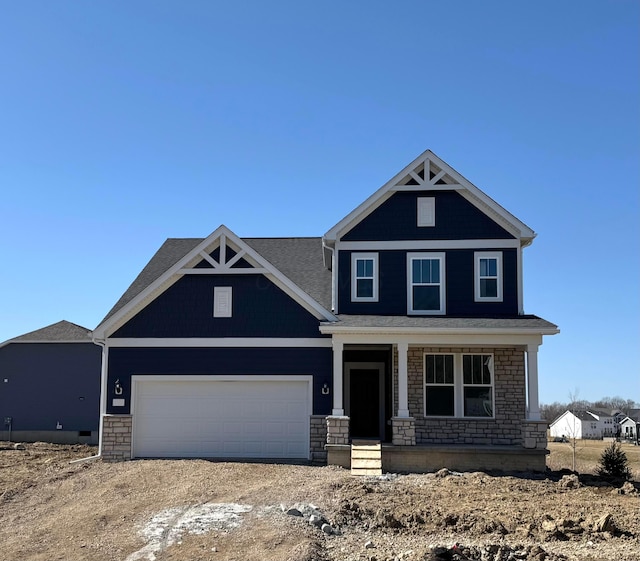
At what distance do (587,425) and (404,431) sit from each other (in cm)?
8049

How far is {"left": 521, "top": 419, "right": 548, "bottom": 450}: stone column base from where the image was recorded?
16.4 metres

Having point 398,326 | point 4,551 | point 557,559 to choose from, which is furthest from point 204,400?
point 557,559

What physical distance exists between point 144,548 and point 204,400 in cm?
822

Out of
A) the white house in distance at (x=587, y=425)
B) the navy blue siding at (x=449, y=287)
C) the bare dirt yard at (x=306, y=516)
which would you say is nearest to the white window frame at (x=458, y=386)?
the navy blue siding at (x=449, y=287)

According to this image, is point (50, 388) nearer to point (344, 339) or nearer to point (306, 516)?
point (344, 339)

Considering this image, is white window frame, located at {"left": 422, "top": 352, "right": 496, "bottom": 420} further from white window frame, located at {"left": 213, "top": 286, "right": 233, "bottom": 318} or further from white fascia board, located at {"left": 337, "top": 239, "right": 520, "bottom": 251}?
white window frame, located at {"left": 213, "top": 286, "right": 233, "bottom": 318}

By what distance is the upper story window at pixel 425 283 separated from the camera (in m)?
18.7

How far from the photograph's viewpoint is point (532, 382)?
16.9 m

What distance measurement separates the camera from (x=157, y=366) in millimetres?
17922

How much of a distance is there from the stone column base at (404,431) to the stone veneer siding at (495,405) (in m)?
1.39

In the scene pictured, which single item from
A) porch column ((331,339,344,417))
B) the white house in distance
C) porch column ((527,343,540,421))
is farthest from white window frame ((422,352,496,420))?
the white house in distance

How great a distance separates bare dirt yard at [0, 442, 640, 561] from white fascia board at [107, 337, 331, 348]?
10.5ft

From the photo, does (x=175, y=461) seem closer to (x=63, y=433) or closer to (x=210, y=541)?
(x=210, y=541)

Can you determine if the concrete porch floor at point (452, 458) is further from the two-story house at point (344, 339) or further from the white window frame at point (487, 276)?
the white window frame at point (487, 276)
